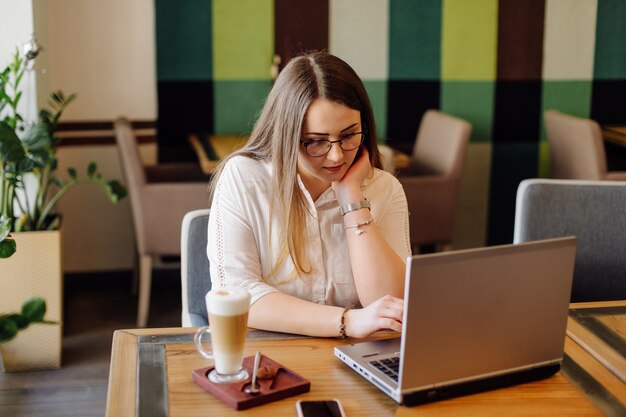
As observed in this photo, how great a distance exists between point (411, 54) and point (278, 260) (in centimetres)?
274

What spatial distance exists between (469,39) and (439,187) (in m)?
1.00

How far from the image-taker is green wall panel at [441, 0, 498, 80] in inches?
171

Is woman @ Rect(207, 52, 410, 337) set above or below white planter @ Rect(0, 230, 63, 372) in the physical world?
above

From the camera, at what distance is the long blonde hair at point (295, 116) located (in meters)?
1.80

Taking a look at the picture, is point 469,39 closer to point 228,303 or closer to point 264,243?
point 264,243

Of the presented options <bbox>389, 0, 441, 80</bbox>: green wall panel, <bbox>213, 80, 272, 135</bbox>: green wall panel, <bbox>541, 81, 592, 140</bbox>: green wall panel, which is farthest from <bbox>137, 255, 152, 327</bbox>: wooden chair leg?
<bbox>541, 81, 592, 140</bbox>: green wall panel

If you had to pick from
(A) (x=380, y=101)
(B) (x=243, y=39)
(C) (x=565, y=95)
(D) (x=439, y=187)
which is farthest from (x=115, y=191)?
(C) (x=565, y=95)

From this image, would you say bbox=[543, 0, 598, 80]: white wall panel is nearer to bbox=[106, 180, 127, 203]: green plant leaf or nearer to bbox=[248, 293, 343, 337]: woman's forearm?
bbox=[106, 180, 127, 203]: green plant leaf

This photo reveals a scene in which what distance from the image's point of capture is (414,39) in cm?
434

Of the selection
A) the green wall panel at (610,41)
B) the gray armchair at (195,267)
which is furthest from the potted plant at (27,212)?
the green wall panel at (610,41)

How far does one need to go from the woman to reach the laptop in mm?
401

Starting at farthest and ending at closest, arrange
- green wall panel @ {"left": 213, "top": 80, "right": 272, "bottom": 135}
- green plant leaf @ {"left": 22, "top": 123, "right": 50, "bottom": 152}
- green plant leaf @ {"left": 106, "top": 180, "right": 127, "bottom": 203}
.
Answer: green wall panel @ {"left": 213, "top": 80, "right": 272, "bottom": 135} → green plant leaf @ {"left": 106, "top": 180, "right": 127, "bottom": 203} → green plant leaf @ {"left": 22, "top": 123, "right": 50, "bottom": 152}

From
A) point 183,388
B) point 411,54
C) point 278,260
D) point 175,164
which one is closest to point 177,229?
point 175,164

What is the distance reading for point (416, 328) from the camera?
1267 millimetres
